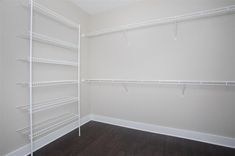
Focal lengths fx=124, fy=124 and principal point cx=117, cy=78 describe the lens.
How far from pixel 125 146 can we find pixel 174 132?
0.83 meters

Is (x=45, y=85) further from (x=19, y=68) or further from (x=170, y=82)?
(x=170, y=82)

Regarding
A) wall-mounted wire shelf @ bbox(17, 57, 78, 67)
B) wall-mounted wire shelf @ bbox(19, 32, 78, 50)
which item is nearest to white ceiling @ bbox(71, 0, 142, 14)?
wall-mounted wire shelf @ bbox(19, 32, 78, 50)

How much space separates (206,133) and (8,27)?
112 inches

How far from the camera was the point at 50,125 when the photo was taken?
1838 mm

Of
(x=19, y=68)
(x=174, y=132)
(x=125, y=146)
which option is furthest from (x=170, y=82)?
(x=19, y=68)

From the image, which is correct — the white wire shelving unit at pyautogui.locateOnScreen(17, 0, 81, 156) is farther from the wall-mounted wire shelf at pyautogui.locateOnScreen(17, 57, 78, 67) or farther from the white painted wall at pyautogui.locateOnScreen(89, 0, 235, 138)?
the white painted wall at pyautogui.locateOnScreen(89, 0, 235, 138)

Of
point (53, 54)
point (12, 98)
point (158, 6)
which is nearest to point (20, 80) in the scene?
point (12, 98)

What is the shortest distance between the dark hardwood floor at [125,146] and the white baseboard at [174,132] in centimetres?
7

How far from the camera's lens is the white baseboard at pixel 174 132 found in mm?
1721

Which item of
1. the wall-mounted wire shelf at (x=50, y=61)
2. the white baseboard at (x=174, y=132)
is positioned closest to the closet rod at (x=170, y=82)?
the wall-mounted wire shelf at (x=50, y=61)

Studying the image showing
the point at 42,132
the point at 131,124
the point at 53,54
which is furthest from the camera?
the point at 131,124

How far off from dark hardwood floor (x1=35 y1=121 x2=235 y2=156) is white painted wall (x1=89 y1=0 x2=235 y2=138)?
23cm

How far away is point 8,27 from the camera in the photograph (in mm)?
1347

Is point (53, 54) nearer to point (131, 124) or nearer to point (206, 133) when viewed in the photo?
point (131, 124)
